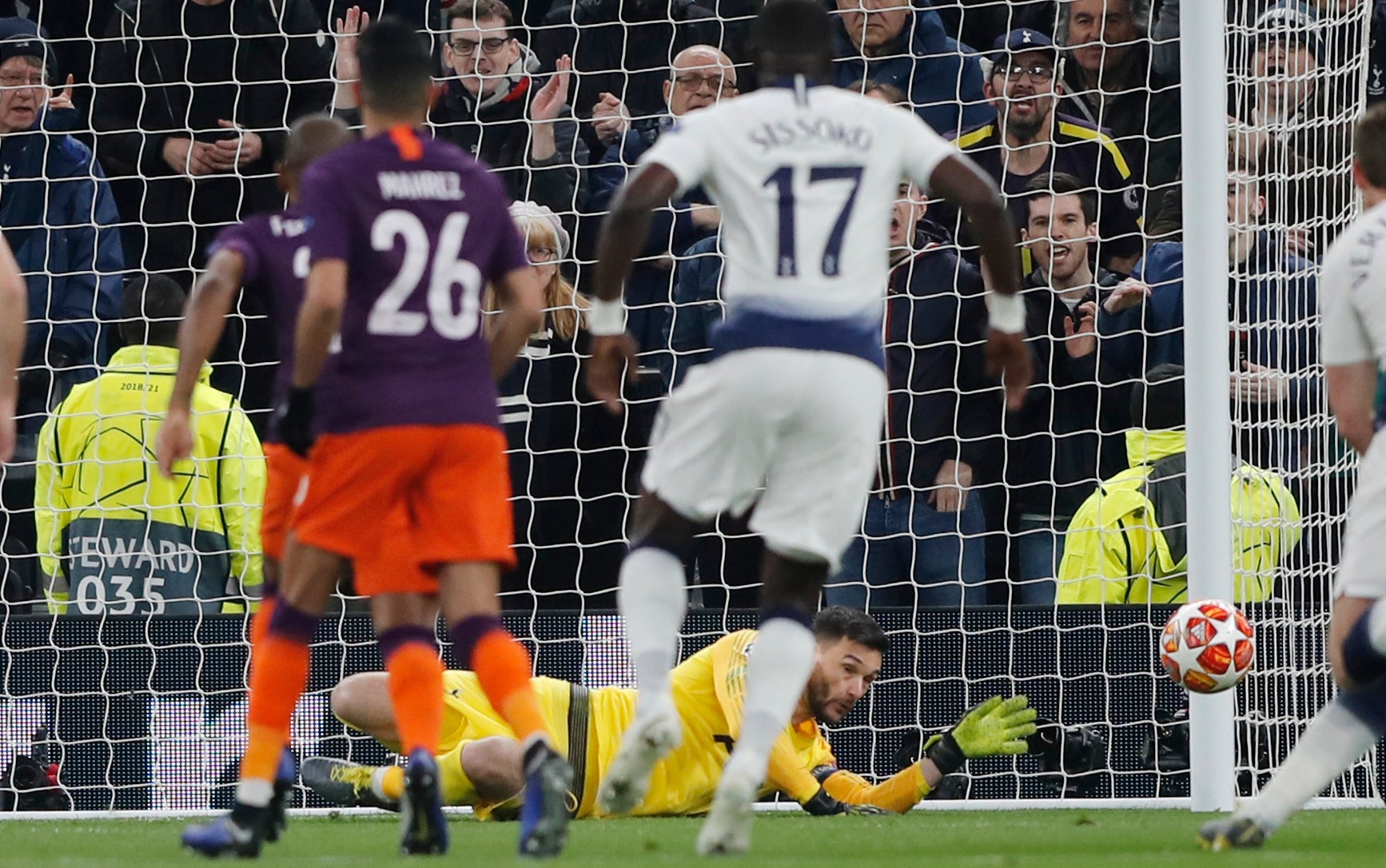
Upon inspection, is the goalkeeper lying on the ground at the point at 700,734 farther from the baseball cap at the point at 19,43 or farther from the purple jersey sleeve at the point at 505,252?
the baseball cap at the point at 19,43

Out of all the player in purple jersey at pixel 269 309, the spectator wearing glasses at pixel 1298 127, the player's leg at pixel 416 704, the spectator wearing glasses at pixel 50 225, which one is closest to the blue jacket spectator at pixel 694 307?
the spectator wearing glasses at pixel 1298 127

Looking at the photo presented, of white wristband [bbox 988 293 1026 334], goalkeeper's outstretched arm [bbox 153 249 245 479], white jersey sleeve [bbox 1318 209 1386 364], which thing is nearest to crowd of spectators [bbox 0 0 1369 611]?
white jersey sleeve [bbox 1318 209 1386 364]

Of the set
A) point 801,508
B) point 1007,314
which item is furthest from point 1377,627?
point 801,508

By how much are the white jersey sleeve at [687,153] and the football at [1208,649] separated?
2.58 metres

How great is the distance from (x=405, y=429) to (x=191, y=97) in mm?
5807

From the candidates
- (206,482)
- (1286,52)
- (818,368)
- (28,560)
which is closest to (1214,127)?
(1286,52)

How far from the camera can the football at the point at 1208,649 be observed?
6969 mm

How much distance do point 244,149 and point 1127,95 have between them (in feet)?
13.5

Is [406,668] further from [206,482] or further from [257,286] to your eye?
[206,482]

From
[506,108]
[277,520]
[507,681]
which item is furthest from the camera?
[506,108]

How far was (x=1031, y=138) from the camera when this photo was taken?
9711mm

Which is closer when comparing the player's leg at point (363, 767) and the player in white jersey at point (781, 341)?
the player in white jersey at point (781, 341)

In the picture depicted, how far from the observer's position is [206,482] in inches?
356

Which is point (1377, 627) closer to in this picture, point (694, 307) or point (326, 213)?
point (326, 213)
